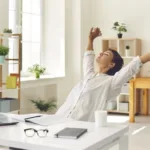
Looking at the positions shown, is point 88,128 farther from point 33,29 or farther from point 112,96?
point 33,29

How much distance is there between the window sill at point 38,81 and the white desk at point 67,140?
3.42 metres

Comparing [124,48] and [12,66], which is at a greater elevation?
[124,48]

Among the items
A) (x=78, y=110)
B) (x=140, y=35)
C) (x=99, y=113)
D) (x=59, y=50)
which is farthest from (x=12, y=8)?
(x=99, y=113)

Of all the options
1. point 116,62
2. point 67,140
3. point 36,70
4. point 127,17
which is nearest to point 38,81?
point 36,70

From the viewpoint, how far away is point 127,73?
8.01ft

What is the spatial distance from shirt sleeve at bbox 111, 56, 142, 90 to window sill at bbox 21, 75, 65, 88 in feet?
10.1

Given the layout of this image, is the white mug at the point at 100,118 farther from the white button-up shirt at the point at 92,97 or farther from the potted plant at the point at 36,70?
the potted plant at the point at 36,70

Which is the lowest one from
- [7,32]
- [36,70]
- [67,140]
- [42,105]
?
[42,105]

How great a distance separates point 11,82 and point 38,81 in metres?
1.28

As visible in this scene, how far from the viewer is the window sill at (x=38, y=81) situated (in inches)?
218

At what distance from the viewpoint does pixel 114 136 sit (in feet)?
6.46

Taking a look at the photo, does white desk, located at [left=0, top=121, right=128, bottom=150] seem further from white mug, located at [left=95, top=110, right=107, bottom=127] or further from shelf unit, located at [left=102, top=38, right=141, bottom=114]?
shelf unit, located at [left=102, top=38, right=141, bottom=114]

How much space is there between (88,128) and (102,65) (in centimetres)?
82

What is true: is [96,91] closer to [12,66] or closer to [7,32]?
[7,32]
